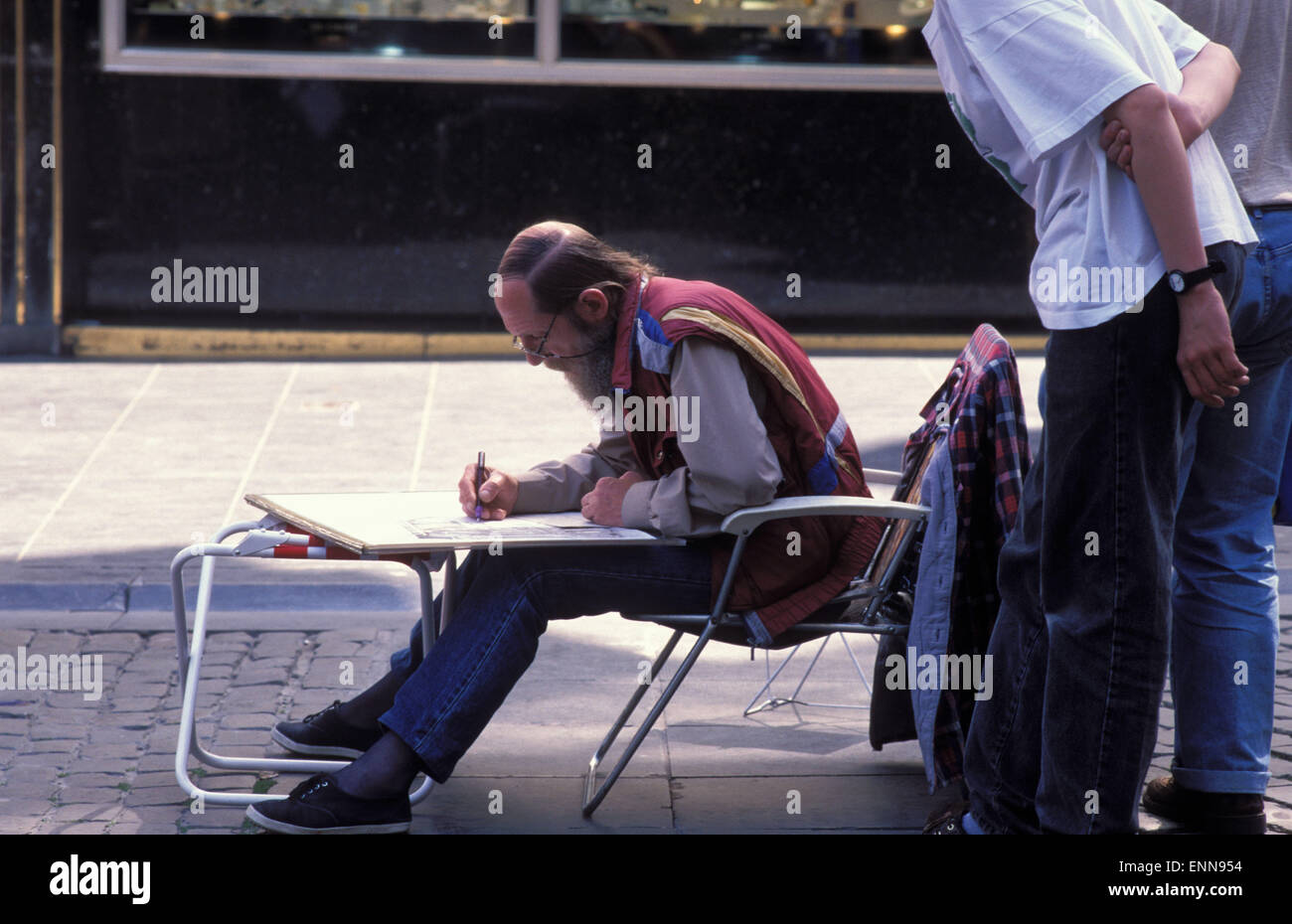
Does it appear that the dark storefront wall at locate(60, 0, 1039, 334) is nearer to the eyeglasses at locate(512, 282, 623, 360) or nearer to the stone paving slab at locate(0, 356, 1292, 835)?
the stone paving slab at locate(0, 356, 1292, 835)

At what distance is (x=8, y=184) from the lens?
9.02 meters

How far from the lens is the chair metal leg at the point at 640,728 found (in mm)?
3500

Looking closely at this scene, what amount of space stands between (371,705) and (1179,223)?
83.4 inches

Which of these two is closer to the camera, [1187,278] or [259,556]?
[1187,278]

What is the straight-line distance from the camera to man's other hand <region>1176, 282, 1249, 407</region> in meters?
2.83

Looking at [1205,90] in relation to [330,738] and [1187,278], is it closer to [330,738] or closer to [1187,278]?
[1187,278]

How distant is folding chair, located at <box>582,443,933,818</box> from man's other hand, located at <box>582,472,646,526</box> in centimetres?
20

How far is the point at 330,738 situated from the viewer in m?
4.05

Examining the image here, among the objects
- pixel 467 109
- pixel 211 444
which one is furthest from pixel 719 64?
pixel 211 444

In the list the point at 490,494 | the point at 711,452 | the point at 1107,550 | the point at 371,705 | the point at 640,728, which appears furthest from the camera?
the point at 371,705

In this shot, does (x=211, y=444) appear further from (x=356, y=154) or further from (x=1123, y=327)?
(x=1123, y=327)

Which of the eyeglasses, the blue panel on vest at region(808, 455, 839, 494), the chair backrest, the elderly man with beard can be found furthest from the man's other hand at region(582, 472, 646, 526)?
the chair backrest

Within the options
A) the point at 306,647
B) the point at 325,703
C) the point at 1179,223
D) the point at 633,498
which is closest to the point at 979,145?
the point at 1179,223
